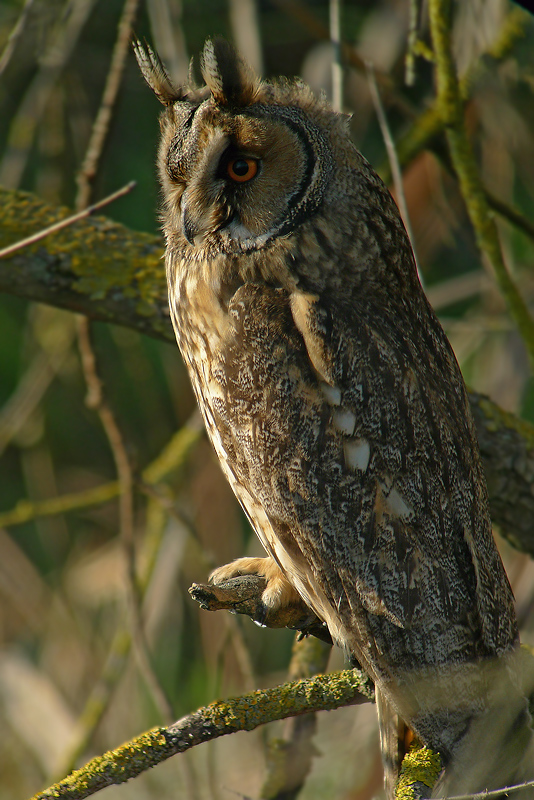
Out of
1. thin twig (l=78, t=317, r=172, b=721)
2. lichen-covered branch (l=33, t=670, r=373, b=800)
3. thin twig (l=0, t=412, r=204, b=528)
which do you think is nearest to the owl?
lichen-covered branch (l=33, t=670, r=373, b=800)

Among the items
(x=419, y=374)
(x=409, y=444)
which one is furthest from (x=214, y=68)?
(x=409, y=444)

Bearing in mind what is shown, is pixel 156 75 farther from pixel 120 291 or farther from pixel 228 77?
pixel 120 291

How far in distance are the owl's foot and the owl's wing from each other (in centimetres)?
13

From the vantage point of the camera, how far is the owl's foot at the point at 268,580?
5.53 feet

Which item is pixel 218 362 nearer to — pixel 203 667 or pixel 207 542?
pixel 207 542

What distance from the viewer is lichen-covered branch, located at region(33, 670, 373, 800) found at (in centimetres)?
126

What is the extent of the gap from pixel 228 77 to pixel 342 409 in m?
0.72

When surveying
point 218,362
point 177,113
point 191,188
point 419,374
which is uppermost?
point 177,113

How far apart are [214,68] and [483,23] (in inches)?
49.1

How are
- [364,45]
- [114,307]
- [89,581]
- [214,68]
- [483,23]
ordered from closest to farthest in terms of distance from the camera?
[214,68] < [114,307] < [483,23] < [364,45] < [89,581]

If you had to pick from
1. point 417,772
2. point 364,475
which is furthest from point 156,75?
point 417,772

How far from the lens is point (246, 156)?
1.57 meters

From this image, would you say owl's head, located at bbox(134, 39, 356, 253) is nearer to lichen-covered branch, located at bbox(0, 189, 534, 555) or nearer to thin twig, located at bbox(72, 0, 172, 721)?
lichen-covered branch, located at bbox(0, 189, 534, 555)

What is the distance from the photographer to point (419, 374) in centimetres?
159
